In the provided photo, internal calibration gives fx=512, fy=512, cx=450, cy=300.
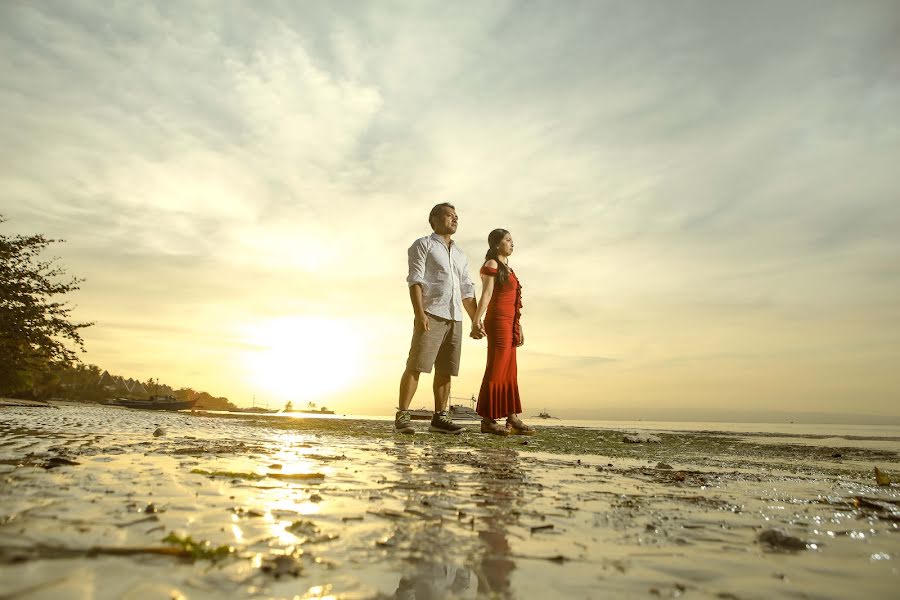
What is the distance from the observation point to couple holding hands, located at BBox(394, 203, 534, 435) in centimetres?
690

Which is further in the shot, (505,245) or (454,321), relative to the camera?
(505,245)

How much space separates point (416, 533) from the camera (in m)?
1.64

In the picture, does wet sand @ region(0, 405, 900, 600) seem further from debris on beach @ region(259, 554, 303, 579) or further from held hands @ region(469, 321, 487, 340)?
held hands @ region(469, 321, 487, 340)

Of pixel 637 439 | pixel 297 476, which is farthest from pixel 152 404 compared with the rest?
pixel 297 476

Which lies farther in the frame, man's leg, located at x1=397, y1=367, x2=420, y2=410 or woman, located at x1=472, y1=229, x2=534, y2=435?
woman, located at x1=472, y1=229, x2=534, y2=435

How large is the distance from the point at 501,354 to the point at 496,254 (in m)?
1.53

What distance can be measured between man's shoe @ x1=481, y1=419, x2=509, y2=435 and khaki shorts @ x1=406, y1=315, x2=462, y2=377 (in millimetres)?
931

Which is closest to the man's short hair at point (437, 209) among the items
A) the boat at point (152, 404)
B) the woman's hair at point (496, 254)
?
the woman's hair at point (496, 254)

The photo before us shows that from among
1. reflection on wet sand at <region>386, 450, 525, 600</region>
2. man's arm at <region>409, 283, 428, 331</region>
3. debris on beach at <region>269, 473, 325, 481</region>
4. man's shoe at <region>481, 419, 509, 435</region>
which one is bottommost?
reflection on wet sand at <region>386, 450, 525, 600</region>

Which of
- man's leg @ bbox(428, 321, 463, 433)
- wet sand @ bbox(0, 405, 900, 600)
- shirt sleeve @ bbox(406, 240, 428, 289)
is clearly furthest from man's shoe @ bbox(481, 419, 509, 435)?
wet sand @ bbox(0, 405, 900, 600)

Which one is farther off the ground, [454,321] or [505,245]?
[505,245]

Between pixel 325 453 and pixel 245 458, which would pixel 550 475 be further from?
pixel 245 458

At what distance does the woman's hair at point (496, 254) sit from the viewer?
7699 millimetres

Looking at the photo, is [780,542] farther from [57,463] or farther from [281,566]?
[57,463]
